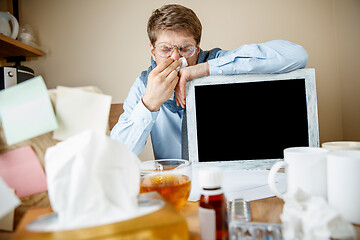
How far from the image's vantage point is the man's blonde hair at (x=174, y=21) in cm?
111

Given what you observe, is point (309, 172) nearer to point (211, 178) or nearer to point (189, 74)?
point (211, 178)

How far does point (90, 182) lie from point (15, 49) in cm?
169

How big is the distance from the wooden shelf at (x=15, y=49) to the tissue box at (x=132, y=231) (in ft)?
4.93

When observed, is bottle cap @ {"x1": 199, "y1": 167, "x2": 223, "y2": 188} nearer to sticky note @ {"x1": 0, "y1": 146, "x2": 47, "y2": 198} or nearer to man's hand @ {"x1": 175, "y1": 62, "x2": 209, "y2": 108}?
sticky note @ {"x1": 0, "y1": 146, "x2": 47, "y2": 198}

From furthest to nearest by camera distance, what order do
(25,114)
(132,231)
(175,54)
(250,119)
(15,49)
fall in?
(15,49)
(175,54)
(250,119)
(25,114)
(132,231)

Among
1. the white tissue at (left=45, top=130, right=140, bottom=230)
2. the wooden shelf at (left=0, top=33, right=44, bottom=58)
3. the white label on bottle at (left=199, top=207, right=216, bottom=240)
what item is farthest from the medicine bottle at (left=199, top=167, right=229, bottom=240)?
the wooden shelf at (left=0, top=33, right=44, bottom=58)

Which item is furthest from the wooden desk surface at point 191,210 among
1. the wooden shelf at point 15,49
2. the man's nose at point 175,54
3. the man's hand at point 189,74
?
the wooden shelf at point 15,49

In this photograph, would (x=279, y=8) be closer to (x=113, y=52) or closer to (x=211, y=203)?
(x=113, y=52)

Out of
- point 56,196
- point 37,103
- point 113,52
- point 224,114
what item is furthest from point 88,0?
point 56,196

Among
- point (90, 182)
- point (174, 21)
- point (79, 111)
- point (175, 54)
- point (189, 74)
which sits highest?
point (174, 21)

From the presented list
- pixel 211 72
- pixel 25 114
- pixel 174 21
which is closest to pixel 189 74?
pixel 211 72

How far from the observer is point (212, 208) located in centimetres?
37

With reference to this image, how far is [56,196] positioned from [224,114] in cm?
52

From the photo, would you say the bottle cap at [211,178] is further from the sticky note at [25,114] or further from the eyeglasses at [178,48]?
the eyeglasses at [178,48]
